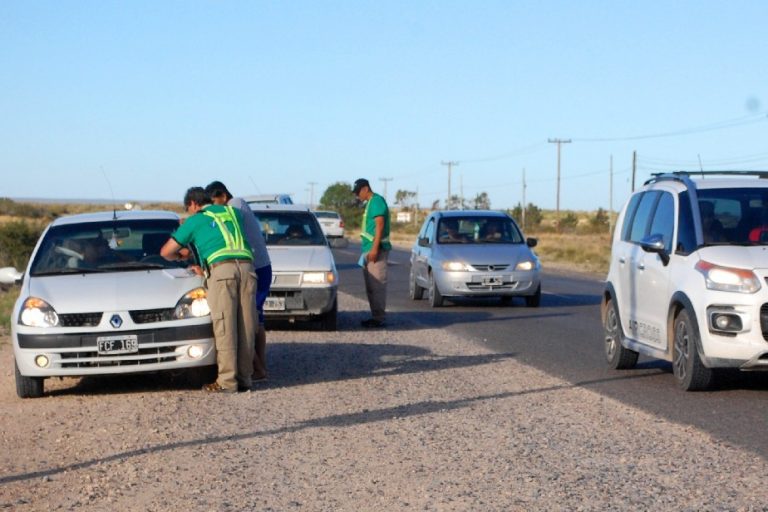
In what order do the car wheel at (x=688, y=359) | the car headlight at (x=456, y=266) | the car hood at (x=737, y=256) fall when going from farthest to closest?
the car headlight at (x=456, y=266) → the car wheel at (x=688, y=359) → the car hood at (x=737, y=256)

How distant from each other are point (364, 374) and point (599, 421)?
3.31 meters

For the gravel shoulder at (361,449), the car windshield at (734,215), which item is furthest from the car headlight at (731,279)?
the gravel shoulder at (361,449)

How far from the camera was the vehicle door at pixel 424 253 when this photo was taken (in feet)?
69.4

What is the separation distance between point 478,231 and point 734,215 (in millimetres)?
10564

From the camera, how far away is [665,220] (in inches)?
441

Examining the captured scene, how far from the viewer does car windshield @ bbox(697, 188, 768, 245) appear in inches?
418

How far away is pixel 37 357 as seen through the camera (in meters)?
10.1

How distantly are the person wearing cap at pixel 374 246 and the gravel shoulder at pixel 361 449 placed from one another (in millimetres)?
4371

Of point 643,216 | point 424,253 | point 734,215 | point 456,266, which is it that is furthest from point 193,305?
point 424,253

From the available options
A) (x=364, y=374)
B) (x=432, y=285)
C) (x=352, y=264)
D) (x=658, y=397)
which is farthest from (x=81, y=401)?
(x=352, y=264)

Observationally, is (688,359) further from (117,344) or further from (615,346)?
(117,344)

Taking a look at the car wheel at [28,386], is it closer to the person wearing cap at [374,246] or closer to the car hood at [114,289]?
the car hood at [114,289]

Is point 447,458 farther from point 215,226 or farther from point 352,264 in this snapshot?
point 352,264

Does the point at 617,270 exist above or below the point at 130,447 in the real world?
above
